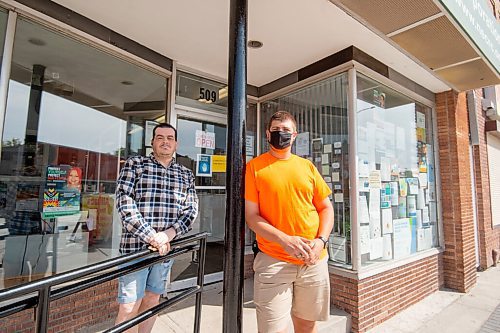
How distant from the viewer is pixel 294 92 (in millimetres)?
4180

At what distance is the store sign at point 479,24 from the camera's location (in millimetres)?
2705

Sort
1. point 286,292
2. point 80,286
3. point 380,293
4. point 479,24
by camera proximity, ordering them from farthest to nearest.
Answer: point 380,293 → point 479,24 → point 286,292 → point 80,286

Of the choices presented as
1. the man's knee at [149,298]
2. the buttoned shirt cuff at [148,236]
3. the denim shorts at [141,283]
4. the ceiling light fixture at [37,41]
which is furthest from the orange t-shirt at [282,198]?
the ceiling light fixture at [37,41]

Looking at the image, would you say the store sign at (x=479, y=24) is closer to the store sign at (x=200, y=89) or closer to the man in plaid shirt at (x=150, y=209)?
the man in plaid shirt at (x=150, y=209)

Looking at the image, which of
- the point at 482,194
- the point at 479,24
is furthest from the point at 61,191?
the point at 482,194

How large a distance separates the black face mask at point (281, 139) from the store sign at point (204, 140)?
2.14 meters

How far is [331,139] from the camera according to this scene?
3703mm

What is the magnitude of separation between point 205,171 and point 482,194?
5.61 m

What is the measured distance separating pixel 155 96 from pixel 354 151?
257cm

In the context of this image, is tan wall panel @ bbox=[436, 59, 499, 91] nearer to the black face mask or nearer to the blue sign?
the black face mask

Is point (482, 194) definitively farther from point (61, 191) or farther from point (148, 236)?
point (61, 191)

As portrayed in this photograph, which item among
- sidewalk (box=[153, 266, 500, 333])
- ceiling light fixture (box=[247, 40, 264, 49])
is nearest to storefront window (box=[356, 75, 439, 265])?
sidewalk (box=[153, 266, 500, 333])

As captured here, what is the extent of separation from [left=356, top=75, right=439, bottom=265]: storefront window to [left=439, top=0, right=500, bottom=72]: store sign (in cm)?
110

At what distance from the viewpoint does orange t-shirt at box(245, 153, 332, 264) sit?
1926 millimetres
